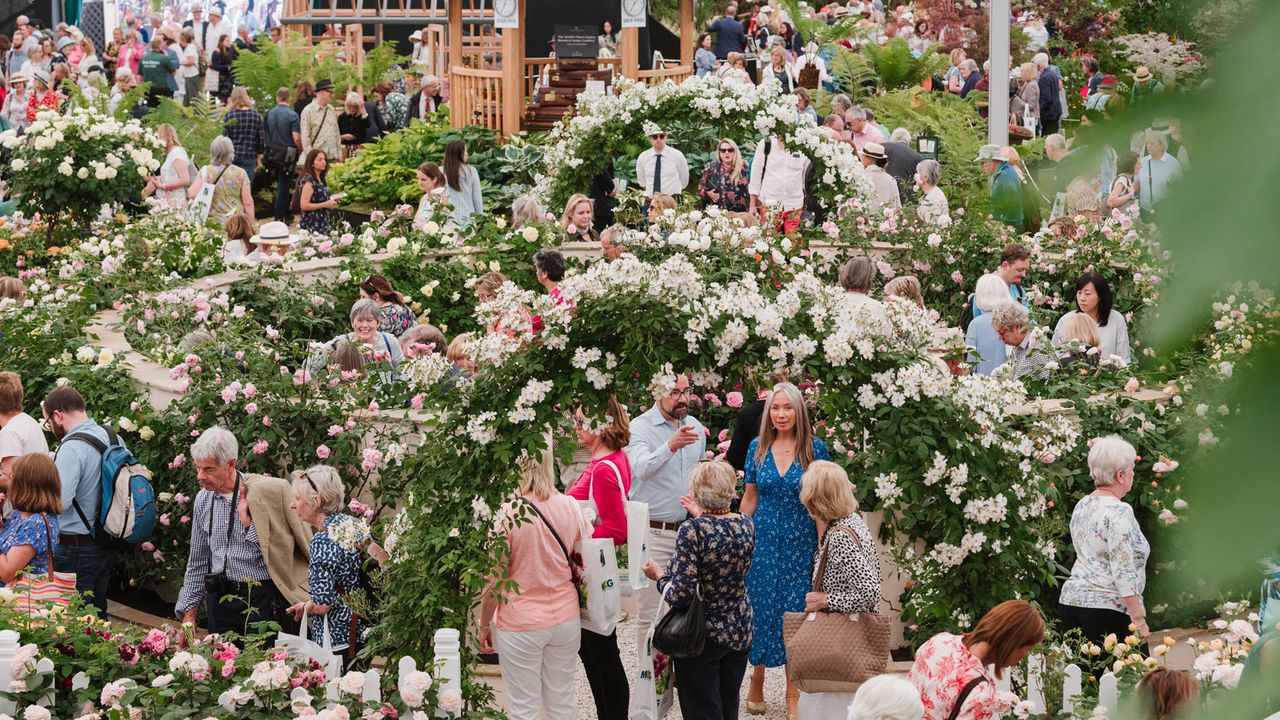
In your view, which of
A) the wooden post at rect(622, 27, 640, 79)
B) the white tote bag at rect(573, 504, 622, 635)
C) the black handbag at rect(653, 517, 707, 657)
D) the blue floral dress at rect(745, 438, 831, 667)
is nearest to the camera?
the black handbag at rect(653, 517, 707, 657)

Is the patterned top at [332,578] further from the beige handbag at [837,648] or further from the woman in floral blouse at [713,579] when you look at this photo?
the beige handbag at [837,648]

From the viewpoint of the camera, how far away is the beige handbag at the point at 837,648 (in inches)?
239

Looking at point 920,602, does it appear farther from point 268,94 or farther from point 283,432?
point 268,94

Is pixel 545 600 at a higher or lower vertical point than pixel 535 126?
lower

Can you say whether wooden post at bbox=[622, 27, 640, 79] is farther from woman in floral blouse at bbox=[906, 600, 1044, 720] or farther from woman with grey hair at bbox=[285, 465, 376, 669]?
woman in floral blouse at bbox=[906, 600, 1044, 720]

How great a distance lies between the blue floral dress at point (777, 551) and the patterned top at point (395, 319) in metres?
3.56

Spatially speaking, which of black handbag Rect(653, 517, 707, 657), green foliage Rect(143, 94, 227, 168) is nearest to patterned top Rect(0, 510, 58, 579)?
black handbag Rect(653, 517, 707, 657)

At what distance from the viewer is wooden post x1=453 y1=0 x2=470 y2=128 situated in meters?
19.7

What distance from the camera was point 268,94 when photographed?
21500 millimetres

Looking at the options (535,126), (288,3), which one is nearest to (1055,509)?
(535,126)

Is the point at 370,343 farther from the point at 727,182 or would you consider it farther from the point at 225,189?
the point at 727,182

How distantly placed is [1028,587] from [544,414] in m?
2.11

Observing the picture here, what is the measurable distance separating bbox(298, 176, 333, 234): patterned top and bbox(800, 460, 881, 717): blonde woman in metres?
9.22

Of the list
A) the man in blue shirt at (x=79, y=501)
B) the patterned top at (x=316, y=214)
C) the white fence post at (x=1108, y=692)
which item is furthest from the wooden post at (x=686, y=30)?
the white fence post at (x=1108, y=692)
